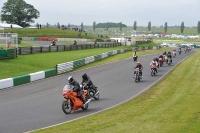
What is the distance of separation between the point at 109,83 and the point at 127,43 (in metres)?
60.3

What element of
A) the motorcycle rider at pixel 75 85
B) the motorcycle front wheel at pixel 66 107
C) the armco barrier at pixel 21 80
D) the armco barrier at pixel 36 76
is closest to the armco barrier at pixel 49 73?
the armco barrier at pixel 36 76

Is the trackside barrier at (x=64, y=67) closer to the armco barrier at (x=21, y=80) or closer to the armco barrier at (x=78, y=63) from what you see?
the armco barrier at (x=78, y=63)

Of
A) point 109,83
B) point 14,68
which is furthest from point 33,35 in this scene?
point 109,83

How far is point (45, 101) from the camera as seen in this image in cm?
1827

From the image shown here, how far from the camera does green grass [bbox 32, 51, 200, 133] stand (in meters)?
11.7

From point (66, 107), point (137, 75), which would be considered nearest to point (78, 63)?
point (137, 75)

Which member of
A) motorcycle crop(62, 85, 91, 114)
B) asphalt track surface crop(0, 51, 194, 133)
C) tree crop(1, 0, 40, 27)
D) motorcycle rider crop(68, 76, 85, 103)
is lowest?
asphalt track surface crop(0, 51, 194, 133)

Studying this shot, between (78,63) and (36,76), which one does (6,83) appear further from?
(78,63)

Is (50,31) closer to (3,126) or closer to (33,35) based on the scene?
(33,35)

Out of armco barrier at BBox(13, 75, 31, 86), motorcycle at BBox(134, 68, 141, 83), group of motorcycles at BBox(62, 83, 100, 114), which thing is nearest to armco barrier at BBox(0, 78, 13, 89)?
armco barrier at BBox(13, 75, 31, 86)

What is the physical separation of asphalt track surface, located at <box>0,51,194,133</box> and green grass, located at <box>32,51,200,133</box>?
104cm

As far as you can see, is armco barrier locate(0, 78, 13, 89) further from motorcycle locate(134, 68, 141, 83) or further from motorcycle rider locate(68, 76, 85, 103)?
motorcycle locate(134, 68, 141, 83)

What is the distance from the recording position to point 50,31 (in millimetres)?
93438

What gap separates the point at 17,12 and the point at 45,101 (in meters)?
104
